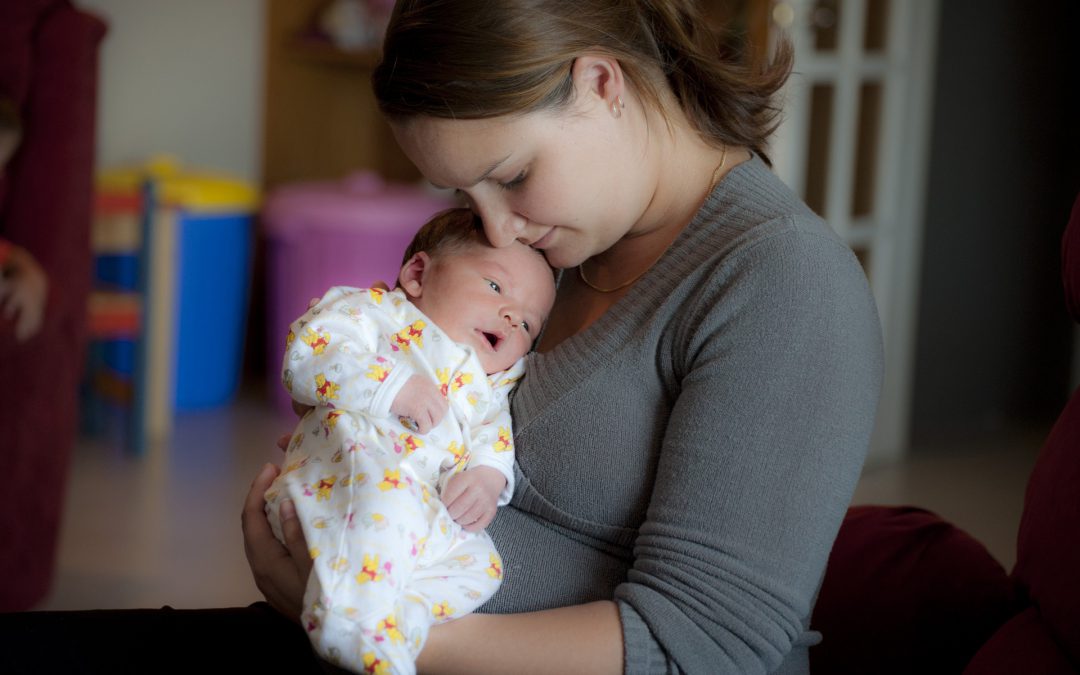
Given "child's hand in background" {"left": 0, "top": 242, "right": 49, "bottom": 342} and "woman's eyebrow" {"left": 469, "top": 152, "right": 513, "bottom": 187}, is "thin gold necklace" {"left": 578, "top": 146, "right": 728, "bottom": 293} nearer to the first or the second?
"woman's eyebrow" {"left": 469, "top": 152, "right": 513, "bottom": 187}

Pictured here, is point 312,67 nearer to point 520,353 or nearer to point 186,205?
point 186,205

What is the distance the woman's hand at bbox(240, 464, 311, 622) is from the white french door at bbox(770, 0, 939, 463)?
7.61 ft

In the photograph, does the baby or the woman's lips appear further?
the woman's lips

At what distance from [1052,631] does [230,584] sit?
203cm

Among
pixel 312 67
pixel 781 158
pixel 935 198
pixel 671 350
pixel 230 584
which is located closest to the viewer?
pixel 671 350

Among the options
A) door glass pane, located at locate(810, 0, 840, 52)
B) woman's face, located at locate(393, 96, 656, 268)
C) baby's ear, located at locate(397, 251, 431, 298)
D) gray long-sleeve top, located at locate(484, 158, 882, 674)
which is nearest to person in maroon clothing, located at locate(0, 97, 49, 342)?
baby's ear, located at locate(397, 251, 431, 298)

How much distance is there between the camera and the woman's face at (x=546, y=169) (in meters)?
1.20

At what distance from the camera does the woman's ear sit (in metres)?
1.21

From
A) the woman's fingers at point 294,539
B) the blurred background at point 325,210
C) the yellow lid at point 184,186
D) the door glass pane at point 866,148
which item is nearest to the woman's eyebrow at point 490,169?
the woman's fingers at point 294,539

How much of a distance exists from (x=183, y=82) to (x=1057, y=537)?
383 cm

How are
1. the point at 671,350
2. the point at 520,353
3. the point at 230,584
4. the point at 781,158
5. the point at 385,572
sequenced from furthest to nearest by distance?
the point at 781,158 → the point at 230,584 → the point at 520,353 → the point at 671,350 → the point at 385,572

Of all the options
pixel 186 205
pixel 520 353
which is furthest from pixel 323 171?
pixel 520 353

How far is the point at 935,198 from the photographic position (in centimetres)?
390

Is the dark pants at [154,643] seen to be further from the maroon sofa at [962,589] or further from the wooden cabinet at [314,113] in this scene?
the wooden cabinet at [314,113]
